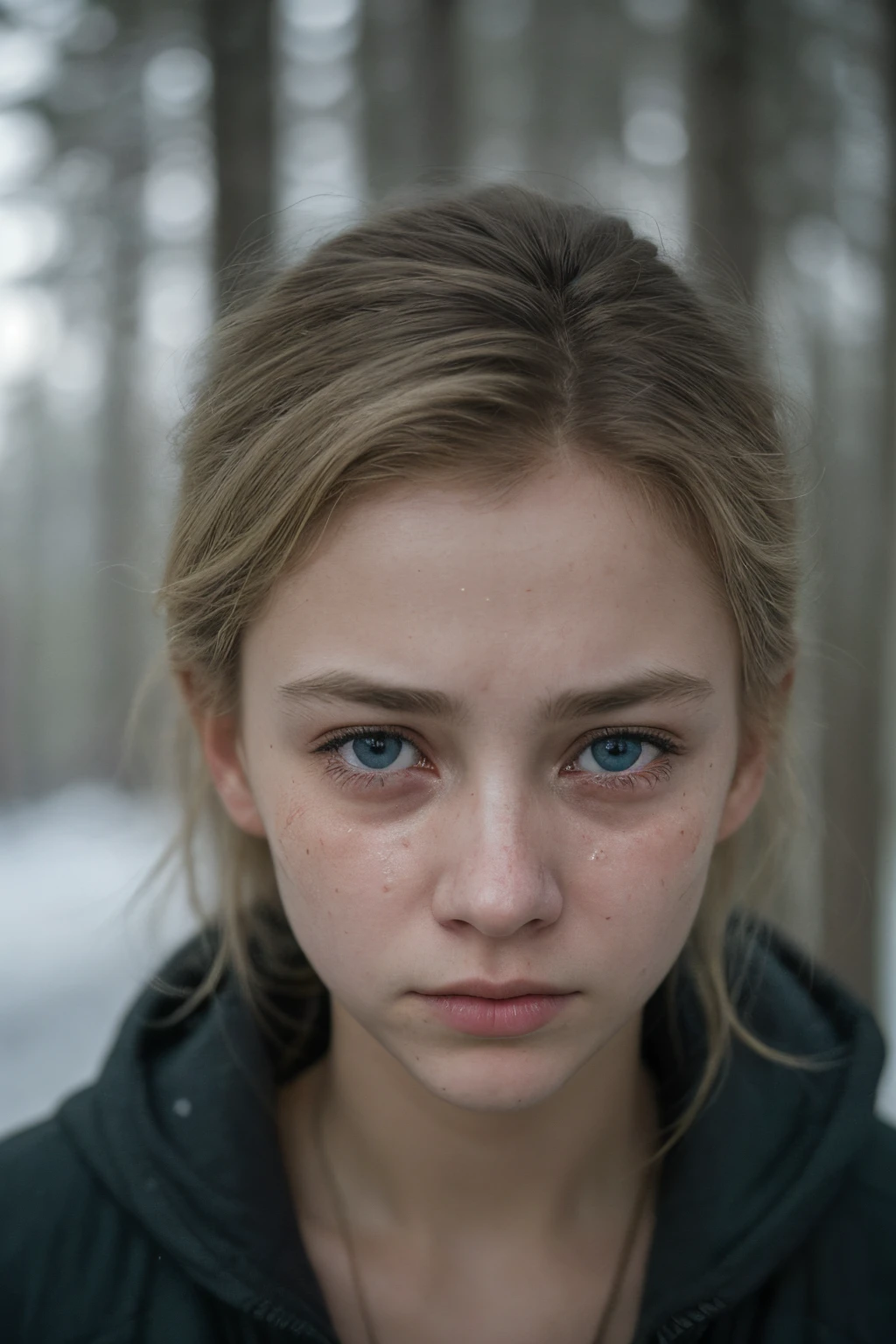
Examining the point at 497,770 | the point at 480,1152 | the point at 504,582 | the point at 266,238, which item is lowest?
the point at 480,1152

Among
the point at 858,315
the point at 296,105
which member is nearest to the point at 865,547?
the point at 858,315

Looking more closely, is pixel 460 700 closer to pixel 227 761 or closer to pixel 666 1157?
pixel 227 761

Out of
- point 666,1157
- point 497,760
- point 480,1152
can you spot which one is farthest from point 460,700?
point 666,1157

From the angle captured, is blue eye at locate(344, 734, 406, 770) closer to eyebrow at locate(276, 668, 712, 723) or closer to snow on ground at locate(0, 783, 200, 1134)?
eyebrow at locate(276, 668, 712, 723)

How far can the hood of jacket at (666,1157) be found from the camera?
1044 mm

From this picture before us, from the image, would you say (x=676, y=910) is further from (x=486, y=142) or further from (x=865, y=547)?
(x=486, y=142)

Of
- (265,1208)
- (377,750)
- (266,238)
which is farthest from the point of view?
(266,238)

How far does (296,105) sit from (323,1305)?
1801mm

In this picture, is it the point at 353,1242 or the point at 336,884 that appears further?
the point at 353,1242

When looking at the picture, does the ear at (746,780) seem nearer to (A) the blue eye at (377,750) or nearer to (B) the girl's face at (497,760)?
(B) the girl's face at (497,760)

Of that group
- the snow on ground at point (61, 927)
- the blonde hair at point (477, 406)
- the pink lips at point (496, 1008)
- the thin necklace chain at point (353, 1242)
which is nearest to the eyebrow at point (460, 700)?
the blonde hair at point (477, 406)

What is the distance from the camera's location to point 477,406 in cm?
95

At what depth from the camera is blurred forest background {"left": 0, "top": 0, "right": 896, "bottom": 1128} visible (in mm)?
1967

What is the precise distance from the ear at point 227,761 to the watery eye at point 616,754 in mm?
354
